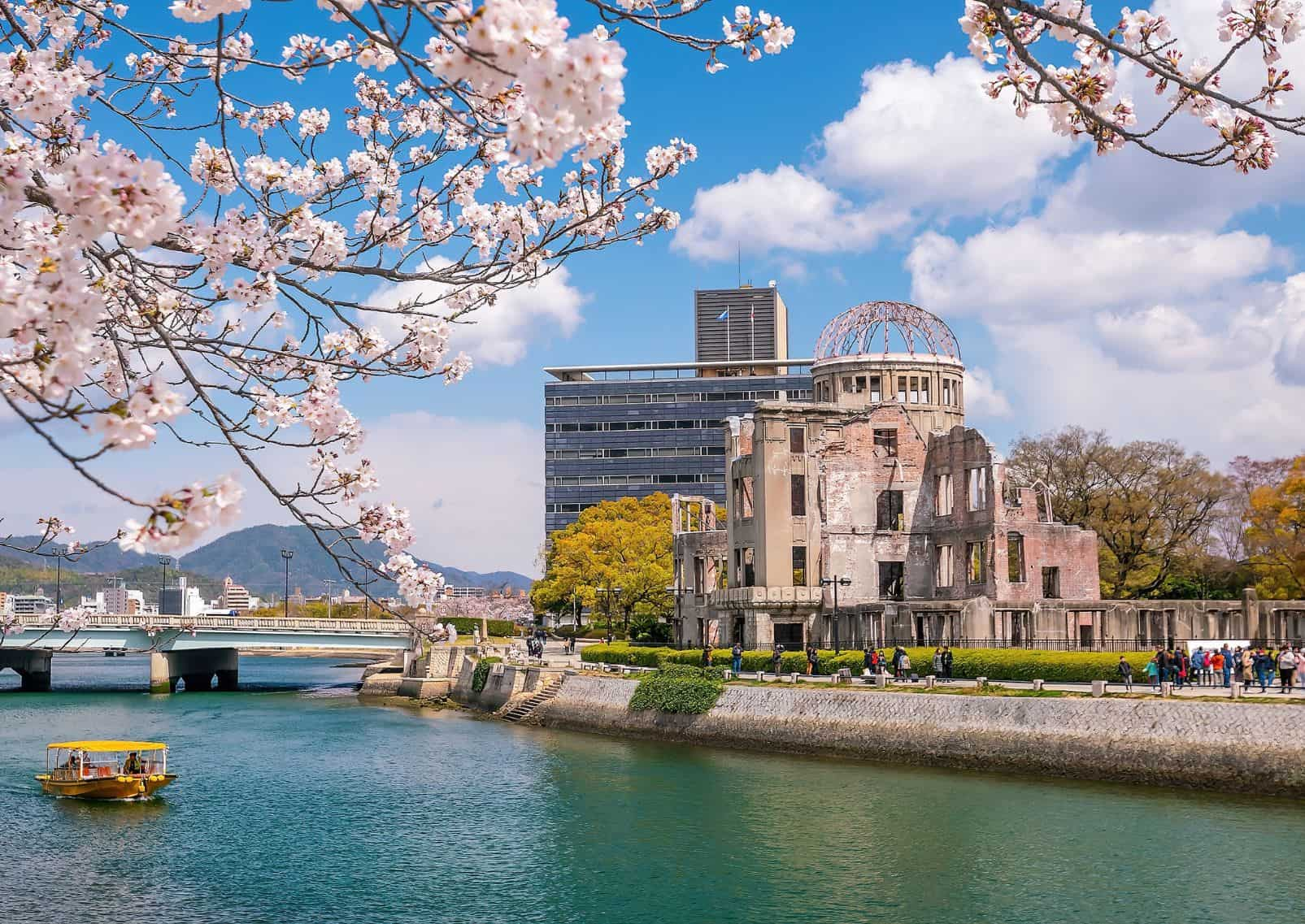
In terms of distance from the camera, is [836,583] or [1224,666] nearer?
[1224,666]

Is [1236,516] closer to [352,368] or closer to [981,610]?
[981,610]

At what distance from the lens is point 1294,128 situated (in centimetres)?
759

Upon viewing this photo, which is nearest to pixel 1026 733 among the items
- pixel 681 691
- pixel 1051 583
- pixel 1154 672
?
pixel 1154 672

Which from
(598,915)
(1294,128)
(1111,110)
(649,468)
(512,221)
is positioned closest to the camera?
(1294,128)

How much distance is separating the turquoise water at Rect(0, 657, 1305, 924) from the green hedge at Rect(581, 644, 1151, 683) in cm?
701

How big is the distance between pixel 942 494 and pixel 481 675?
2784 cm

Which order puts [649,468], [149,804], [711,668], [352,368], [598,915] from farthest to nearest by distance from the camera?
[649,468]
[711,668]
[149,804]
[598,915]
[352,368]

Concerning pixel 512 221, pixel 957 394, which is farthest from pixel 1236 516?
pixel 512 221

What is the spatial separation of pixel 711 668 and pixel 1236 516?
39.9 metres

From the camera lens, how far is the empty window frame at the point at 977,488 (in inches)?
2616

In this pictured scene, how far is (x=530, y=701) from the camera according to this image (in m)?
64.9

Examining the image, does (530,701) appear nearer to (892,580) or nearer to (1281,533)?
(892,580)

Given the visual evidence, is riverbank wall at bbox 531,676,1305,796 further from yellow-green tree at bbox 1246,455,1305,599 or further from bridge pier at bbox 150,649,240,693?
bridge pier at bbox 150,649,240,693

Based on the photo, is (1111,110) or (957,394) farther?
(957,394)
